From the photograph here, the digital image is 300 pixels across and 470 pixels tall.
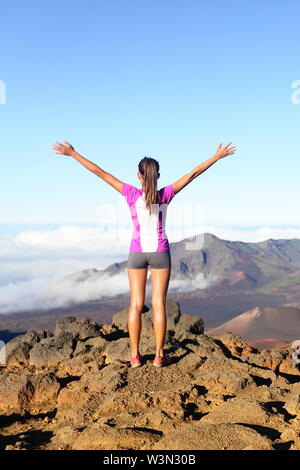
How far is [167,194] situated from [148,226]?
53 cm

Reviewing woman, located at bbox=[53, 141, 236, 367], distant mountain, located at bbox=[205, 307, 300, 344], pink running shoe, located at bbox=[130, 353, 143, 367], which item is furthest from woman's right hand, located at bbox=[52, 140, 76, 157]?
distant mountain, located at bbox=[205, 307, 300, 344]

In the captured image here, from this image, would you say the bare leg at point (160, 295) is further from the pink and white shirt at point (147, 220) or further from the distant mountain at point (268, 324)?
the distant mountain at point (268, 324)

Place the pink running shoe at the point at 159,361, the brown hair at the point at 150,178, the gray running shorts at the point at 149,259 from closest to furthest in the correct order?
the brown hair at the point at 150,178
the gray running shorts at the point at 149,259
the pink running shoe at the point at 159,361

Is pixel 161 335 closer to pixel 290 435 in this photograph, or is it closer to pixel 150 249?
pixel 150 249

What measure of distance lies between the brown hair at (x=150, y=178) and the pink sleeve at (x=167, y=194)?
17cm

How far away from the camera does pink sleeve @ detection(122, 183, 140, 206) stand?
6.93 meters

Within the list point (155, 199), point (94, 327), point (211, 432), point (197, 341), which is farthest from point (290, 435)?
point (94, 327)

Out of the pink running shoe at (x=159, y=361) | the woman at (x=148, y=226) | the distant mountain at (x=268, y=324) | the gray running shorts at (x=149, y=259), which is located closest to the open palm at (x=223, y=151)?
the woman at (x=148, y=226)

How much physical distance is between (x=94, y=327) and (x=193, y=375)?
485cm

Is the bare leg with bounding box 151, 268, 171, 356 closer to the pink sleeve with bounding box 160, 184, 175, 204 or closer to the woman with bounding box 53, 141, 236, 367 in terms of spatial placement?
the woman with bounding box 53, 141, 236, 367

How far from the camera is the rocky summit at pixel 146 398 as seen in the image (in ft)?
15.4

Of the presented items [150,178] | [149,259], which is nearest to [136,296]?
[149,259]

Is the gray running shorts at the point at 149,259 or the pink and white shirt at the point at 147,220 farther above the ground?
the pink and white shirt at the point at 147,220

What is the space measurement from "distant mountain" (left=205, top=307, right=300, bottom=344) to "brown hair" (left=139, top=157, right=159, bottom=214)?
7999cm
